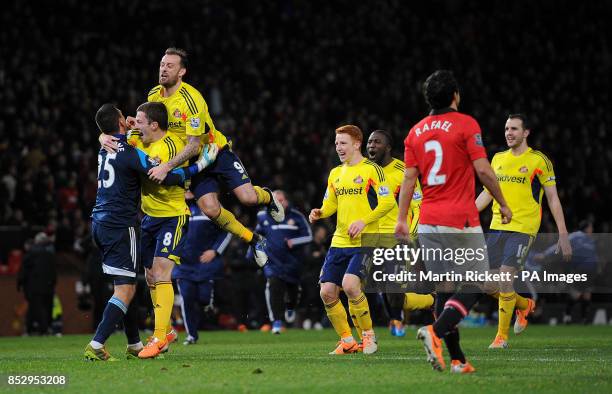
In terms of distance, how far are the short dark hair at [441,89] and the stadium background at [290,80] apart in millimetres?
13792

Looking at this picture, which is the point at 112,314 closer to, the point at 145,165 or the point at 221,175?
the point at 145,165

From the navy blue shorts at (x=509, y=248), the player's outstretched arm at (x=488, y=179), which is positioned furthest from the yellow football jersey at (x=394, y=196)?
the player's outstretched arm at (x=488, y=179)

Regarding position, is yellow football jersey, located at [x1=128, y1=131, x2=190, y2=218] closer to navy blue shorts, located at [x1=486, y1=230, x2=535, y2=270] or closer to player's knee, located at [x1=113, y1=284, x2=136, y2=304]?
player's knee, located at [x1=113, y1=284, x2=136, y2=304]

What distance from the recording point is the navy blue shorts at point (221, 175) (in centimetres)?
1160

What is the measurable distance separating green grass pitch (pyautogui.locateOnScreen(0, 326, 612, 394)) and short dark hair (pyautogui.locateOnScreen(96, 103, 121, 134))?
2148mm

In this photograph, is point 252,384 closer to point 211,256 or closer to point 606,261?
point 211,256

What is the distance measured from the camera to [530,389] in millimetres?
7332

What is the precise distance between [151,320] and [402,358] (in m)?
11.8

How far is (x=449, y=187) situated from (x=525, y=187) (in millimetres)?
4645

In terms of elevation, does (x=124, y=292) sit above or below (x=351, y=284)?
above

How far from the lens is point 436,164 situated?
27.3 ft

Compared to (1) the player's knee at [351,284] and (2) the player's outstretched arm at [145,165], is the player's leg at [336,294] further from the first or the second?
(2) the player's outstretched arm at [145,165]

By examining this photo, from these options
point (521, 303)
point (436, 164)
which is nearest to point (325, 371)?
point (436, 164)

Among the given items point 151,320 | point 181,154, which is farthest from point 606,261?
point 181,154
